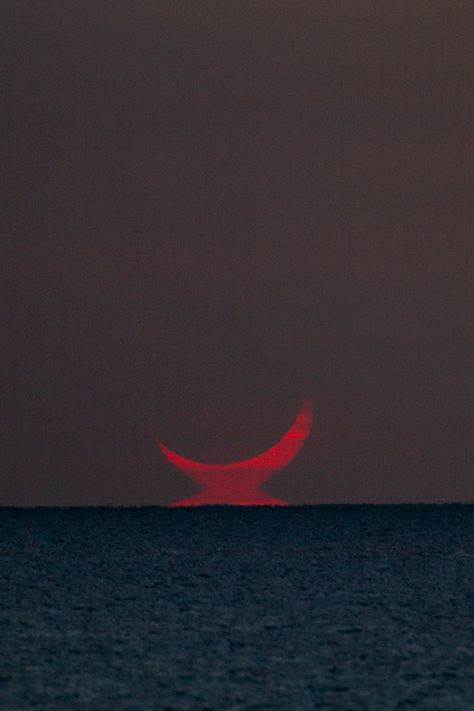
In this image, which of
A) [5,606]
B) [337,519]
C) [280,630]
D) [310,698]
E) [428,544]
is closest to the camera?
[310,698]

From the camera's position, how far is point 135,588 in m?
14.2

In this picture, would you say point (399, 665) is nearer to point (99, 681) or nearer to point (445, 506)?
point (99, 681)

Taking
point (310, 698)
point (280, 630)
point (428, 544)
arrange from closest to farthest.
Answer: point (310, 698)
point (280, 630)
point (428, 544)

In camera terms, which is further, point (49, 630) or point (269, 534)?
point (269, 534)

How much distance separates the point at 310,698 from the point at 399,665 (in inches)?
54.9

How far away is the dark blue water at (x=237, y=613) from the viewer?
9.38 m

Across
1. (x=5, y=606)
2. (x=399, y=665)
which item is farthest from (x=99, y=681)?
(x=5, y=606)

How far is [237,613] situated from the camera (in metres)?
12.5

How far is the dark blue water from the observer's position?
9.38 meters

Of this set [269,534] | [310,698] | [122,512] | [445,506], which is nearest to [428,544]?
[269,534]

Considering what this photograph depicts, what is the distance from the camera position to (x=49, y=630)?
11.8m

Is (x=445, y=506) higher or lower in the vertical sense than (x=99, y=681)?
higher

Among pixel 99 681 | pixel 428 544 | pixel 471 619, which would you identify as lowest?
pixel 99 681

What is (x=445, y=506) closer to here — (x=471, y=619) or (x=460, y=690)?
(x=471, y=619)
